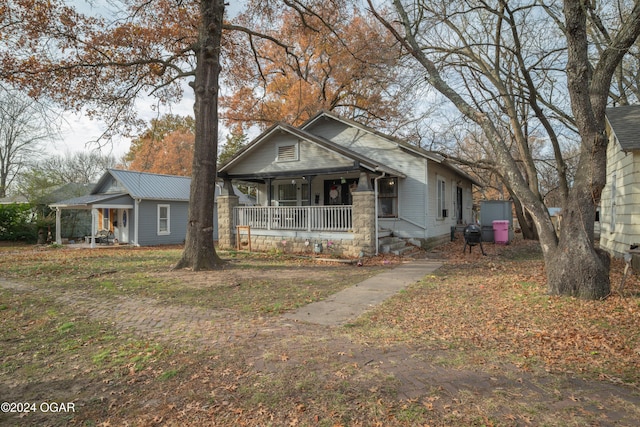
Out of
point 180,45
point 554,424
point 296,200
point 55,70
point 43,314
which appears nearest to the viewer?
point 554,424

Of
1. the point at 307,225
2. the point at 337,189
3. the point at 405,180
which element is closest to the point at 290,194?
the point at 337,189

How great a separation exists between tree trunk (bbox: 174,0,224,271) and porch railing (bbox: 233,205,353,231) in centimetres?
423

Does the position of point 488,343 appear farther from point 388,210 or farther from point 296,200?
point 296,200

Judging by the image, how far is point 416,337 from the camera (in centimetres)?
460

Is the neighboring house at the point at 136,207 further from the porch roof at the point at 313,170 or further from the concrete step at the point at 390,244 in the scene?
the concrete step at the point at 390,244

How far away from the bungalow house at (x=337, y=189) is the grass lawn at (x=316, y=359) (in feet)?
19.9

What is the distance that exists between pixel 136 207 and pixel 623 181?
2083 centimetres

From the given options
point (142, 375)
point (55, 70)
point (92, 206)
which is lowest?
point (142, 375)

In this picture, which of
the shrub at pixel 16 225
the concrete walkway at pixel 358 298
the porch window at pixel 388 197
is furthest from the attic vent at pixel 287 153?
the shrub at pixel 16 225

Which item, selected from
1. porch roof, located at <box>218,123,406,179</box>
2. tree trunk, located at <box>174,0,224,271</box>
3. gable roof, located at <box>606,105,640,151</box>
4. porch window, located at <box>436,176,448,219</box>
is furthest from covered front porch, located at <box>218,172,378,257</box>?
gable roof, located at <box>606,105,640,151</box>

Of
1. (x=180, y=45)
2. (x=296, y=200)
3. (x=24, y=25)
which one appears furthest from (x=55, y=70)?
(x=296, y=200)

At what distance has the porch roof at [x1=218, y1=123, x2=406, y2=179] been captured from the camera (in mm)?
12656

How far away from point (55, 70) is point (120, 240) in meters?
12.0

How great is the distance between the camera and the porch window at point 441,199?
1616 centimetres
